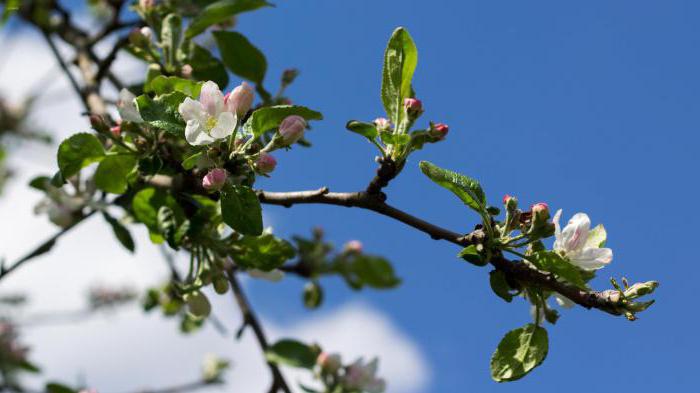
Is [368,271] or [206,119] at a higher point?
[368,271]

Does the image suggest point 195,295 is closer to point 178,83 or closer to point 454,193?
point 178,83

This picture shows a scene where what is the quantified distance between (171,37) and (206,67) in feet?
0.40

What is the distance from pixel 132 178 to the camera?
1774mm

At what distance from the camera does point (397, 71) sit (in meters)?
1.50

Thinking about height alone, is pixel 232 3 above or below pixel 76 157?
above

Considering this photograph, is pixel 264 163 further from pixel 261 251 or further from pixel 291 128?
pixel 261 251

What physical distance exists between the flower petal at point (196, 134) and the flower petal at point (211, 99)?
0.04 m

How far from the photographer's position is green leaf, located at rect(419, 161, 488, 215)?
1.37m

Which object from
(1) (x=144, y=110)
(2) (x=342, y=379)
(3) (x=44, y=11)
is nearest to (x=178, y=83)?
(1) (x=144, y=110)

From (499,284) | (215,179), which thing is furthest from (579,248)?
(215,179)

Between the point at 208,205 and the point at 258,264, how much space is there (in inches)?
7.2

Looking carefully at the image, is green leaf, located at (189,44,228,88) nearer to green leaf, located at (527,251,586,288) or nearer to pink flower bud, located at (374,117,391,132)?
pink flower bud, located at (374,117,391,132)

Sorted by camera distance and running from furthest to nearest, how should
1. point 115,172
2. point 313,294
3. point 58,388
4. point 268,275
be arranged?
point 313,294 → point 58,388 → point 268,275 → point 115,172

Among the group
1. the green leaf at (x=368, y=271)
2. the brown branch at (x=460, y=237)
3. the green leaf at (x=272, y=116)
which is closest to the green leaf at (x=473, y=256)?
the brown branch at (x=460, y=237)
